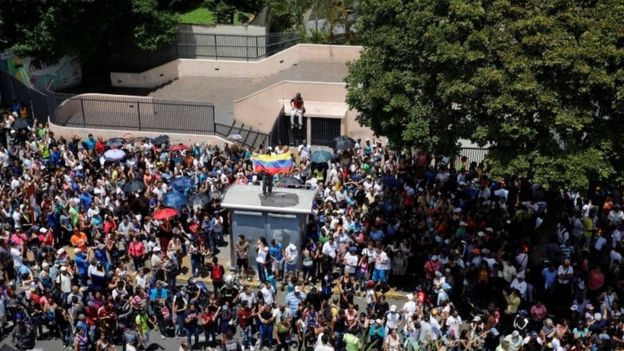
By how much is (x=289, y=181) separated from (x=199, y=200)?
10.4 ft

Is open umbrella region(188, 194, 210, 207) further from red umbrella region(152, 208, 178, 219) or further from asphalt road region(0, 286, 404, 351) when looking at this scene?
asphalt road region(0, 286, 404, 351)

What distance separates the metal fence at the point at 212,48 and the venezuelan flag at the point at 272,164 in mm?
14979

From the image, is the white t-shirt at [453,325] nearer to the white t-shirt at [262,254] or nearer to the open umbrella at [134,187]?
the white t-shirt at [262,254]

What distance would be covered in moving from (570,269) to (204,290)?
8.56 m

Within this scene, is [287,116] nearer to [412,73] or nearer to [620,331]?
[412,73]

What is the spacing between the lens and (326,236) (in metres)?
21.4

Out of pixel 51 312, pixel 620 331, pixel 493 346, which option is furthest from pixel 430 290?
pixel 51 312

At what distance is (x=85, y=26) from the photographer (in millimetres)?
33375

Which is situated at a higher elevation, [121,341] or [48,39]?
[48,39]

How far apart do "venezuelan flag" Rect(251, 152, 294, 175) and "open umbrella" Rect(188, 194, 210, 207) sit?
2.07 metres

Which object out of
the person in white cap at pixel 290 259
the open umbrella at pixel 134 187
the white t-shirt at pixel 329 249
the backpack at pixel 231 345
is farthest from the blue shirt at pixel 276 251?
the open umbrella at pixel 134 187

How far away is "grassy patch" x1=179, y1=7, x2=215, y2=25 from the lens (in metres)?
38.1

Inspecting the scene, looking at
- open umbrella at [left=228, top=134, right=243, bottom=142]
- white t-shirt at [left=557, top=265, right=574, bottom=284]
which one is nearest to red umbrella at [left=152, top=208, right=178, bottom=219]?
open umbrella at [left=228, top=134, right=243, bottom=142]

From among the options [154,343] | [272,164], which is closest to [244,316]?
[154,343]
